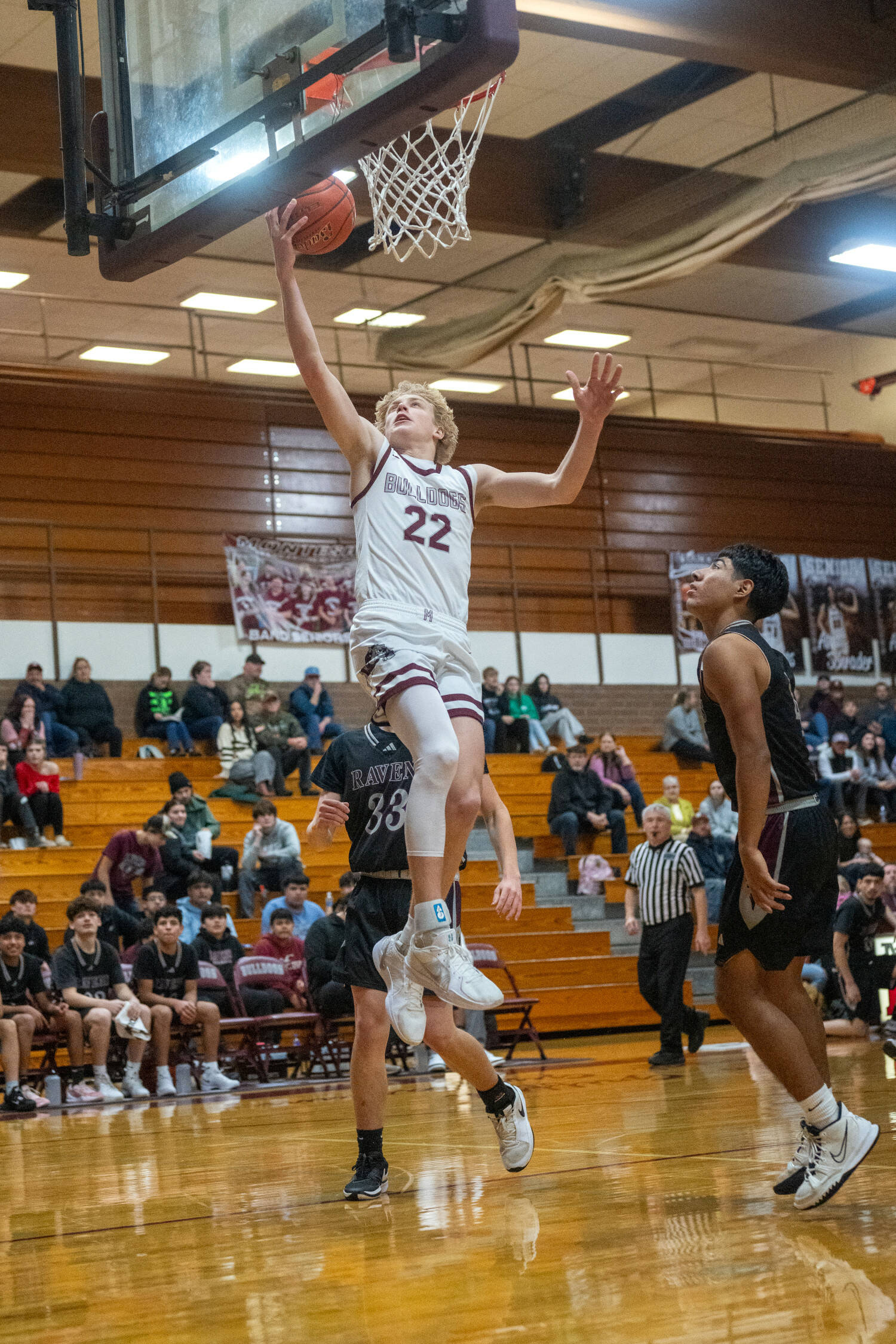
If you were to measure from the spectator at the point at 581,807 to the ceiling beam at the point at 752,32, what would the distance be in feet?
24.2

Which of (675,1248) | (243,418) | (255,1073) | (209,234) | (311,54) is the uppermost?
(243,418)

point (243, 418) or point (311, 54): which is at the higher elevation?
point (243, 418)

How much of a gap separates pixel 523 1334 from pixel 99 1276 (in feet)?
4.12

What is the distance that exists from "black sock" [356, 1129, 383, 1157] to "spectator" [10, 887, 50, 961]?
22.8 feet

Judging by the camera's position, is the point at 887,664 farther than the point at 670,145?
Yes

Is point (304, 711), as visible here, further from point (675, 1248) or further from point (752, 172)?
point (675, 1248)

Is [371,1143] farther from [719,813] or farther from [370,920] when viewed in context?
[719,813]

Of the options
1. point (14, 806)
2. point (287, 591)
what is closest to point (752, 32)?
point (14, 806)

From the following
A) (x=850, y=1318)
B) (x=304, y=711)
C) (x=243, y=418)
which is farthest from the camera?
(x=243, y=418)

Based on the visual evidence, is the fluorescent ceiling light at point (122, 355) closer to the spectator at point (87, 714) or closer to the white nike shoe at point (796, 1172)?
the spectator at point (87, 714)

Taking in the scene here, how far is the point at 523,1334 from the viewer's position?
288 centimetres

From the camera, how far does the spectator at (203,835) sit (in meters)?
13.9

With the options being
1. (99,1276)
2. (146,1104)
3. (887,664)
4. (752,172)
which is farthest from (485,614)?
(99,1276)

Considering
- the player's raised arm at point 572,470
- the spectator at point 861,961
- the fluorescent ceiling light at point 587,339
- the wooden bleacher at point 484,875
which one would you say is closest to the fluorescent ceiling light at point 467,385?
the fluorescent ceiling light at point 587,339
